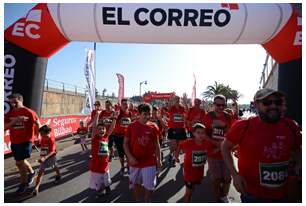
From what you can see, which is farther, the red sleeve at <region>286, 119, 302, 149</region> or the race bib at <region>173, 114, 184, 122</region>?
the race bib at <region>173, 114, 184, 122</region>

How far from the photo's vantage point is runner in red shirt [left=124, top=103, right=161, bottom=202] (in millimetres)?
4031

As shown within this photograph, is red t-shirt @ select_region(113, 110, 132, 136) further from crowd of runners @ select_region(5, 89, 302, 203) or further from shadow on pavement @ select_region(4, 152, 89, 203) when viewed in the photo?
shadow on pavement @ select_region(4, 152, 89, 203)

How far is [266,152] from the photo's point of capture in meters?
2.62

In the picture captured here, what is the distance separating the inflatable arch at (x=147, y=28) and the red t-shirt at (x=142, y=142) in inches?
89.2

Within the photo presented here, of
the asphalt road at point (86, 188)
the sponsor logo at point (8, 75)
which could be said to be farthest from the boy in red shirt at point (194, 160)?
the sponsor logo at point (8, 75)

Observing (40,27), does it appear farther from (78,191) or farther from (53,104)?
(53,104)

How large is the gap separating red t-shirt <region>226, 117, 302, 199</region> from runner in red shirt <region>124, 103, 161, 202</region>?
162 centimetres

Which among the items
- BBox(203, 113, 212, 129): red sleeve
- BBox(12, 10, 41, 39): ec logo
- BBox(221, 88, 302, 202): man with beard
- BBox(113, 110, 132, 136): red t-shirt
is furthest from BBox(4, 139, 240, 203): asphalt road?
BBox(12, 10, 41, 39): ec logo

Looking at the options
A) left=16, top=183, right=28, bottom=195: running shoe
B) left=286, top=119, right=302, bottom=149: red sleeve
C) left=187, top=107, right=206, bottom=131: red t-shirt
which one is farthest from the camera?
left=187, top=107, right=206, bottom=131: red t-shirt

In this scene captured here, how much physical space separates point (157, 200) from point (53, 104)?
1656 centimetres

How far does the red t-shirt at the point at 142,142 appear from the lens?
4.04 m

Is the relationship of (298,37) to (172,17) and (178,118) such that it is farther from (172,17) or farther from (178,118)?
(178,118)

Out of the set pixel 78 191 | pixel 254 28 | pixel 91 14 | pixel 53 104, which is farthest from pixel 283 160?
pixel 53 104

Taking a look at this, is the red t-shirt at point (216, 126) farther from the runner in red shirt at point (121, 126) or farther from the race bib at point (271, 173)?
the runner in red shirt at point (121, 126)
